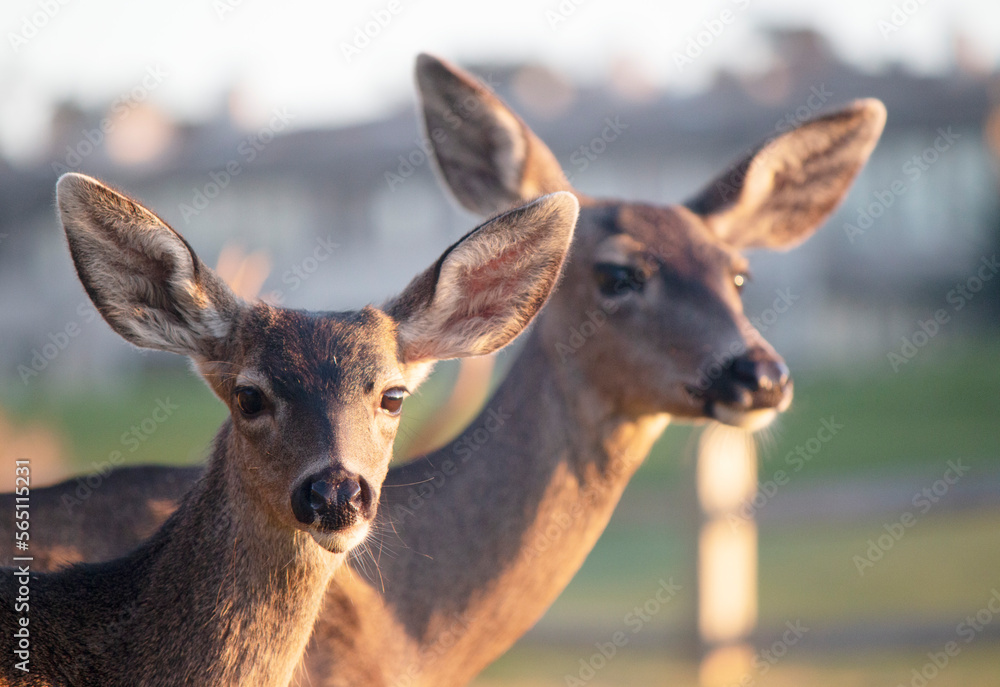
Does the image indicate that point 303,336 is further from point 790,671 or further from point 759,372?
point 790,671

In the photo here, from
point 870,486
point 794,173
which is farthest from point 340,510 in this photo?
point 870,486

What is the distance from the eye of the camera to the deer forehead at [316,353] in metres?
2.38

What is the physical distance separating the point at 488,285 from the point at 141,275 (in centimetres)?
97

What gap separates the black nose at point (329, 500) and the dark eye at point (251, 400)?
0.27 m

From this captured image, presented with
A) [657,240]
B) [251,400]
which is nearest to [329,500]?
[251,400]

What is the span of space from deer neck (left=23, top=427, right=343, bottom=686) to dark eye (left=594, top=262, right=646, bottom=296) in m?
1.48

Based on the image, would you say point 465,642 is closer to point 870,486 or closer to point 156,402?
point 870,486

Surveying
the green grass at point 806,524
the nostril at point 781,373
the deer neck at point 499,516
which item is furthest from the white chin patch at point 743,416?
the green grass at point 806,524

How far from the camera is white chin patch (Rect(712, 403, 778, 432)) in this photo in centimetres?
322

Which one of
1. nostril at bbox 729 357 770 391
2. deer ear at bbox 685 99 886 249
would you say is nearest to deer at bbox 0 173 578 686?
nostril at bbox 729 357 770 391

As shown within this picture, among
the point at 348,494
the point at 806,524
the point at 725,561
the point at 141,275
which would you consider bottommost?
the point at 725,561

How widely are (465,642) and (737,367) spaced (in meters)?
1.27

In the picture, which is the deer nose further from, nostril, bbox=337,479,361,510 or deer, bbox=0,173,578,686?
nostril, bbox=337,479,361,510

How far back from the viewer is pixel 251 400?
2.40 metres
